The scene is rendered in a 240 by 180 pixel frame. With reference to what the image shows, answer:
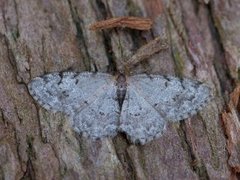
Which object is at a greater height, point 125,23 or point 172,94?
point 125,23

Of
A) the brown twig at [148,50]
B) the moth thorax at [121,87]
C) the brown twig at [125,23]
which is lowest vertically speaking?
the moth thorax at [121,87]

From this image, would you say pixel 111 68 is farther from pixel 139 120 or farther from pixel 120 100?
pixel 139 120

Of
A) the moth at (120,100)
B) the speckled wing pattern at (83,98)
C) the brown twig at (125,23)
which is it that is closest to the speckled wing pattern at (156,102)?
the moth at (120,100)

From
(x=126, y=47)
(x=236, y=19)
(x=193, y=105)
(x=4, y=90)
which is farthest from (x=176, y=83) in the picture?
(x=4, y=90)

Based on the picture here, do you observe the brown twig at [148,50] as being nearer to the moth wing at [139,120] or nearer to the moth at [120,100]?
the moth at [120,100]

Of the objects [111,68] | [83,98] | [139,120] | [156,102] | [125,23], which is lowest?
[139,120]

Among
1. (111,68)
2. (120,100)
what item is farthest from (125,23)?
(120,100)
